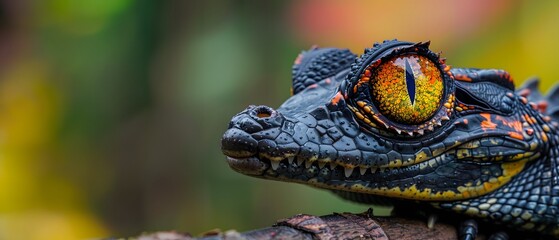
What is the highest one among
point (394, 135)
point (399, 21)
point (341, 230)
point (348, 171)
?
point (399, 21)

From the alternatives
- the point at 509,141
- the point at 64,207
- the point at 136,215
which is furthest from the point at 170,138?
the point at 509,141

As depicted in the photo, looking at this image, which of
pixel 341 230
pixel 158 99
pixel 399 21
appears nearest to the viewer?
pixel 341 230

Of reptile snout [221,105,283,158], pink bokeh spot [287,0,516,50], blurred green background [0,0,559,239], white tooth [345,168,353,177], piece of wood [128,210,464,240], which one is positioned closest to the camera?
piece of wood [128,210,464,240]

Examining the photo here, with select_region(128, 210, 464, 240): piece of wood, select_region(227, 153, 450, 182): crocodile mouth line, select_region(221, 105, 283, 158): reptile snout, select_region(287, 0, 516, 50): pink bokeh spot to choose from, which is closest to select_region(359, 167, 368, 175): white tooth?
select_region(227, 153, 450, 182): crocodile mouth line

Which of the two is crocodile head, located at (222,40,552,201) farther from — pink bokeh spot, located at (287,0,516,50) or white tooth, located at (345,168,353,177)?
pink bokeh spot, located at (287,0,516,50)

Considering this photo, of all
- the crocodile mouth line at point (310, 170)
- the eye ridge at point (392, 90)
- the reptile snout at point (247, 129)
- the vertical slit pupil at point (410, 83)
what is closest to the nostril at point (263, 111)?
the reptile snout at point (247, 129)

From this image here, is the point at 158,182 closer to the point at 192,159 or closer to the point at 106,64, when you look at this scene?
the point at 192,159

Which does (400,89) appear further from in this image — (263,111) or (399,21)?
(399,21)

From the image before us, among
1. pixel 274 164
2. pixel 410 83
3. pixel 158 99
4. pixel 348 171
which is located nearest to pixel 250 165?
pixel 274 164
